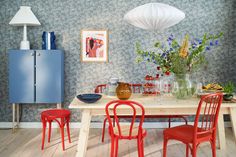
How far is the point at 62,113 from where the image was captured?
3348 millimetres

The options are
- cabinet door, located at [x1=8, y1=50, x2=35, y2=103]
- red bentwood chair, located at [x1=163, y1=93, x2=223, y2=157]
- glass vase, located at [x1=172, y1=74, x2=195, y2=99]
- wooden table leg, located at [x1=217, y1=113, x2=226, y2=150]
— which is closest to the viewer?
red bentwood chair, located at [x1=163, y1=93, x2=223, y2=157]

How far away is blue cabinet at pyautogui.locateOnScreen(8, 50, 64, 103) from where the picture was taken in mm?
3916

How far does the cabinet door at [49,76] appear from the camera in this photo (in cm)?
392

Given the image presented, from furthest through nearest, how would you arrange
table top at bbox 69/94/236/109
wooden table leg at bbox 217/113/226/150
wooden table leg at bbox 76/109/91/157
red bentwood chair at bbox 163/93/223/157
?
1. wooden table leg at bbox 217/113/226/150
2. wooden table leg at bbox 76/109/91/157
3. table top at bbox 69/94/236/109
4. red bentwood chair at bbox 163/93/223/157

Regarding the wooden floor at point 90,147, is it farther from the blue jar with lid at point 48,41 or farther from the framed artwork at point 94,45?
the blue jar with lid at point 48,41

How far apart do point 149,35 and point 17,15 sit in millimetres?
2032

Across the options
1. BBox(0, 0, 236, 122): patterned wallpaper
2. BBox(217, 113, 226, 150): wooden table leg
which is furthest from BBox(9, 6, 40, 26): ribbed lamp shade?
BBox(217, 113, 226, 150): wooden table leg

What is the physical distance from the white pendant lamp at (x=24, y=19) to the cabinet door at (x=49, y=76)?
258 millimetres

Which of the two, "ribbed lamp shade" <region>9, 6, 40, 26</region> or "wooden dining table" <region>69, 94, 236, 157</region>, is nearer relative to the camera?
"wooden dining table" <region>69, 94, 236, 157</region>

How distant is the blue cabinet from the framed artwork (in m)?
0.45

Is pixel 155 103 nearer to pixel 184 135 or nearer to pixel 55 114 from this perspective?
pixel 184 135

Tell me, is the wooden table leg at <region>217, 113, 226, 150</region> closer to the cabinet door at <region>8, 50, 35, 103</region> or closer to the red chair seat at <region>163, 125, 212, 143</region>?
the red chair seat at <region>163, 125, 212, 143</region>

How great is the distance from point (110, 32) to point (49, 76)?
3.84 feet

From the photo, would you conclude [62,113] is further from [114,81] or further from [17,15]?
[17,15]
